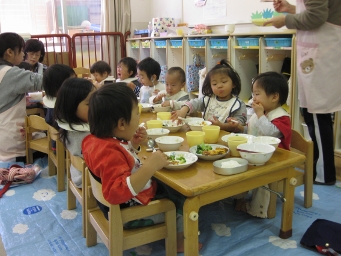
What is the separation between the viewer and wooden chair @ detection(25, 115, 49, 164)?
2.67m

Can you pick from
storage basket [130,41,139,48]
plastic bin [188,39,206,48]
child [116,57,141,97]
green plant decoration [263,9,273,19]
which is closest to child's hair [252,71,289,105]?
green plant decoration [263,9,273,19]

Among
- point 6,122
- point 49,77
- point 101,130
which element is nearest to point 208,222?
point 101,130

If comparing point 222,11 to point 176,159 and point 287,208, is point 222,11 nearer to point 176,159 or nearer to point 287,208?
point 287,208

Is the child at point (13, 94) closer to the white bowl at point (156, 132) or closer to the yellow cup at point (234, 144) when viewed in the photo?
the white bowl at point (156, 132)

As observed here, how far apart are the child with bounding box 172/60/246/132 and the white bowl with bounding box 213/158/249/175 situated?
0.71 metres

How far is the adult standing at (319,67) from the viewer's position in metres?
2.25

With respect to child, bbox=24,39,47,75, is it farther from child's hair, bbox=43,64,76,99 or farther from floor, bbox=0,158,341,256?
floor, bbox=0,158,341,256

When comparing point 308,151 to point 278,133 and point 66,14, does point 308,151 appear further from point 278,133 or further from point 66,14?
point 66,14

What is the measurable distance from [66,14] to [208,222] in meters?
4.57

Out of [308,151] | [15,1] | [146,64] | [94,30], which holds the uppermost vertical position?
[15,1]

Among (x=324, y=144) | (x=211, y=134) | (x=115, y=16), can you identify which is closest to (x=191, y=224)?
(x=211, y=134)

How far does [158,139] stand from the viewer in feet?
5.66

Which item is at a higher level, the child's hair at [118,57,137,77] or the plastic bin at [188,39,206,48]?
the plastic bin at [188,39,206,48]

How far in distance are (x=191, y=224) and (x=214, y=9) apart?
3.38m
